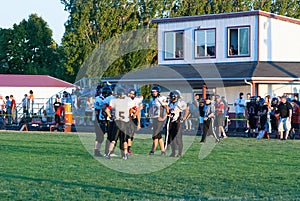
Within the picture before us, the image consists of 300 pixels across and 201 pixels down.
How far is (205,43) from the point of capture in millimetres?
40969

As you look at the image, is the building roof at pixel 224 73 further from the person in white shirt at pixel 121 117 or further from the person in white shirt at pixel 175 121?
the person in white shirt at pixel 121 117

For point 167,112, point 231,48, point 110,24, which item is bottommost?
point 167,112

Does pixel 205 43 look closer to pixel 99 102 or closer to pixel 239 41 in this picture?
pixel 239 41

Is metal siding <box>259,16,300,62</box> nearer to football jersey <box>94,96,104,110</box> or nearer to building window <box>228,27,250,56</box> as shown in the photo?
building window <box>228,27,250,56</box>

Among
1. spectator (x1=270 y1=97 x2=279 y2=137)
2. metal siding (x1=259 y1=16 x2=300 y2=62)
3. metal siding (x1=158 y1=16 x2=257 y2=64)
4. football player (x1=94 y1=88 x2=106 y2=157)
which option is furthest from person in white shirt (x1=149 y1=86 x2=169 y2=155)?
metal siding (x1=259 y1=16 x2=300 y2=62)

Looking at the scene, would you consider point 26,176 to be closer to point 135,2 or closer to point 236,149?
point 236,149

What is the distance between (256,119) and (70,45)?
109 feet

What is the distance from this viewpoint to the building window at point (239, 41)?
39531 millimetres

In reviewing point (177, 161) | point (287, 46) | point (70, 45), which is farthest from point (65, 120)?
point (70, 45)

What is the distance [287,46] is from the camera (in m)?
41.0

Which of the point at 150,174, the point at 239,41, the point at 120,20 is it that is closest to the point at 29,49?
the point at 120,20

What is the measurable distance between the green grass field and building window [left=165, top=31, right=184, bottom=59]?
20.3 meters

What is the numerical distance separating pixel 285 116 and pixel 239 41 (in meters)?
13.2

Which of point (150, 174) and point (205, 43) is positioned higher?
point (205, 43)
